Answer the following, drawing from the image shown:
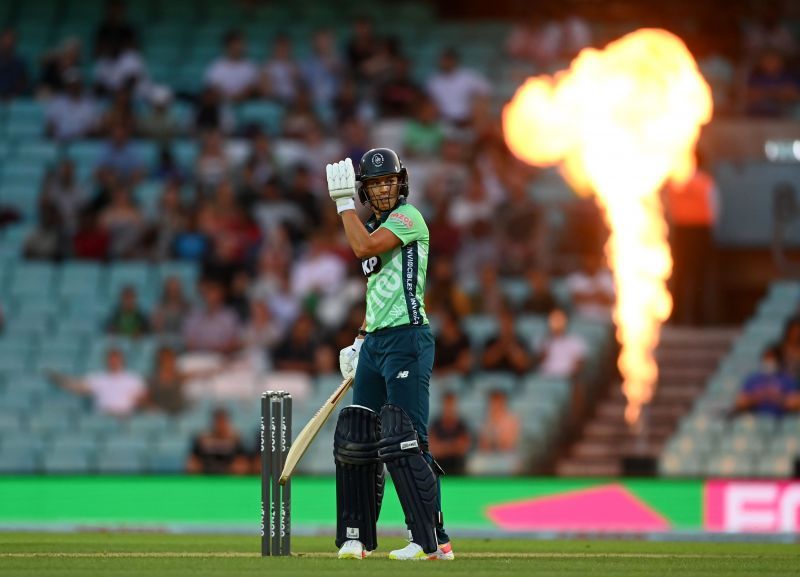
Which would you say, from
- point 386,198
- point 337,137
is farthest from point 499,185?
point 386,198

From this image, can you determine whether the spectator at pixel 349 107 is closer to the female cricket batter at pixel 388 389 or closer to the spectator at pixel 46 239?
the spectator at pixel 46 239

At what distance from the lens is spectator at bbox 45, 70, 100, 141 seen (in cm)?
2025

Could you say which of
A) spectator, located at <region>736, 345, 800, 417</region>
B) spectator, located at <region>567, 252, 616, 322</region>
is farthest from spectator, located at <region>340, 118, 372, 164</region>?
spectator, located at <region>736, 345, 800, 417</region>

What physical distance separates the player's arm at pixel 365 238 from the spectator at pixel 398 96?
36.9 feet

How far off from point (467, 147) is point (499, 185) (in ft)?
2.58

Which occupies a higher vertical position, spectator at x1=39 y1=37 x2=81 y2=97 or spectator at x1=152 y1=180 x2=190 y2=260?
spectator at x1=39 y1=37 x2=81 y2=97

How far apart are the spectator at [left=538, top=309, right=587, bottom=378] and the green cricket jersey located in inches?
309

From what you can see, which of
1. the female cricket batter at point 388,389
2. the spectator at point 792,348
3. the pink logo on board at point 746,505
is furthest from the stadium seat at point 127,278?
the female cricket batter at point 388,389

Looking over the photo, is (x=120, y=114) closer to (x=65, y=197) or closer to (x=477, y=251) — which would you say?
(x=65, y=197)

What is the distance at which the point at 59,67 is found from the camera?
2098 cm

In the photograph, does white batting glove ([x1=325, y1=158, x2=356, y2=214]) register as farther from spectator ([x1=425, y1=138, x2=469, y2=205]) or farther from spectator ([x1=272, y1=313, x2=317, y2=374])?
spectator ([x1=425, y1=138, x2=469, y2=205])

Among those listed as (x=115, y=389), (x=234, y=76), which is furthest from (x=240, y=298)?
(x=234, y=76)

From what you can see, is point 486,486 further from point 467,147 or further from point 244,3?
point 244,3

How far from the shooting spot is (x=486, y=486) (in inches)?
559
